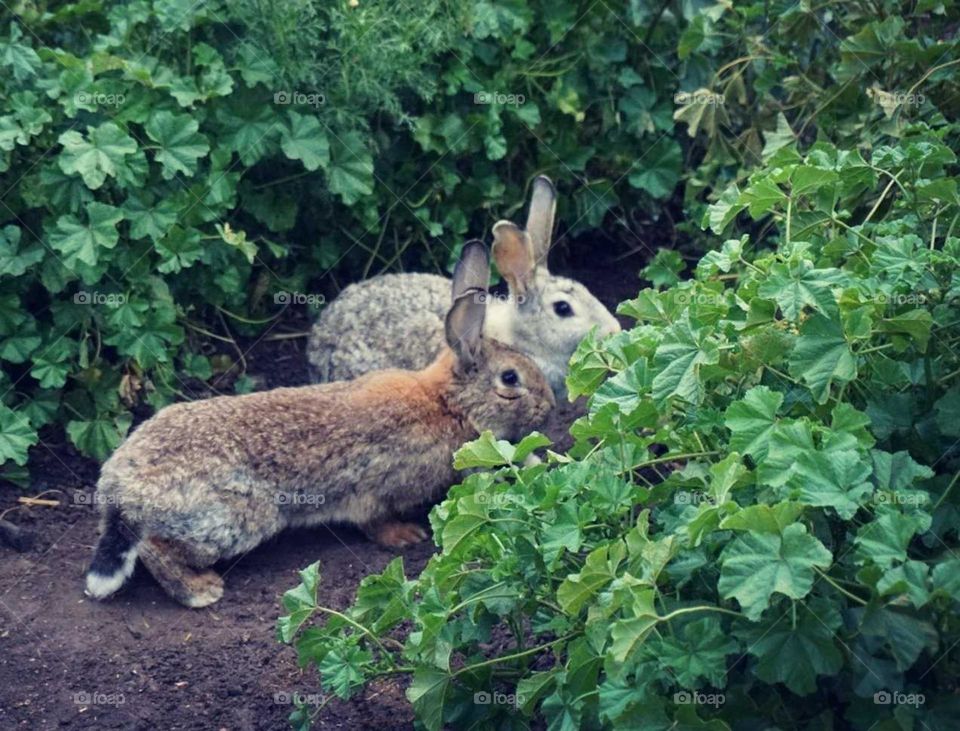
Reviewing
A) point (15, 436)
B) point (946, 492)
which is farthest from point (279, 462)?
point (946, 492)

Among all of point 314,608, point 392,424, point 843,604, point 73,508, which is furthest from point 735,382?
point 73,508

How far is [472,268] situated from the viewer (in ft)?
22.5

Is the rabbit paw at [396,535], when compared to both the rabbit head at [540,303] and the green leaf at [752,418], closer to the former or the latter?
the rabbit head at [540,303]

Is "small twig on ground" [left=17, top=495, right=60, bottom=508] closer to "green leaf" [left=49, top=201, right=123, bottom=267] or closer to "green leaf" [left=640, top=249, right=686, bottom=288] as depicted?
"green leaf" [left=49, top=201, right=123, bottom=267]

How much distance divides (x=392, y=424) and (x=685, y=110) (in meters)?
2.69

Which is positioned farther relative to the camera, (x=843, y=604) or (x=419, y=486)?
(x=419, y=486)

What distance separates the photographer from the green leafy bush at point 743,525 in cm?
378

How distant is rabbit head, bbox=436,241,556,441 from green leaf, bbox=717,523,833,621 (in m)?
3.02

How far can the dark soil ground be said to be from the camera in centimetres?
517

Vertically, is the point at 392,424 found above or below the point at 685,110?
below

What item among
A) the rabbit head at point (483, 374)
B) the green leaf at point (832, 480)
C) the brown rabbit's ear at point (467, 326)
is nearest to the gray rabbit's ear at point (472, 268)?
the rabbit head at point (483, 374)

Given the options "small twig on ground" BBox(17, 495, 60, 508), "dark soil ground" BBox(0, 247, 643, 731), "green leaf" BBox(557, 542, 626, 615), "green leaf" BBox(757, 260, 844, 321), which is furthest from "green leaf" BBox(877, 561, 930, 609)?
"small twig on ground" BBox(17, 495, 60, 508)

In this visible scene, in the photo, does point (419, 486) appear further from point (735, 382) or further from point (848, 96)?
point (848, 96)

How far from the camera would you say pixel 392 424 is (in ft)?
21.2
